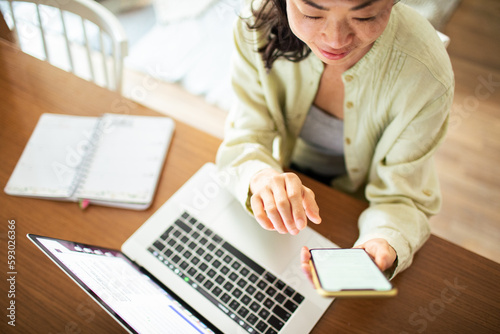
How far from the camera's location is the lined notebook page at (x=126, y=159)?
3.02ft

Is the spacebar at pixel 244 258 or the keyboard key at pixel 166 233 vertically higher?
the spacebar at pixel 244 258

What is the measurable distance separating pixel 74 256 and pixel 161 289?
0.17m

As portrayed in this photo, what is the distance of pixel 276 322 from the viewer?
76 centimetres

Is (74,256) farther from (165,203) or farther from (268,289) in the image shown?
(268,289)

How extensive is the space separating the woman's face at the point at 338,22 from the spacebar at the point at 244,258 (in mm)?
416

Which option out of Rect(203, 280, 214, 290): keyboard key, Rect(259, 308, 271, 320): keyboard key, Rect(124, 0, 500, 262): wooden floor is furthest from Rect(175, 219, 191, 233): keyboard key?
Rect(124, 0, 500, 262): wooden floor

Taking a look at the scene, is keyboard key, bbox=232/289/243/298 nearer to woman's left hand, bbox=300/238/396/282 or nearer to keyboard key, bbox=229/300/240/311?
keyboard key, bbox=229/300/240/311

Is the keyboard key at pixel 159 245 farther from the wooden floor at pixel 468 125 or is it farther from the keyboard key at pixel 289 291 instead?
the wooden floor at pixel 468 125

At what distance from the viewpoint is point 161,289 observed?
79 cm

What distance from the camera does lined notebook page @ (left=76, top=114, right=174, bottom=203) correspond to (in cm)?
92

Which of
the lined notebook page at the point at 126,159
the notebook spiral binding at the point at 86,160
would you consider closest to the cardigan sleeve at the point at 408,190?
the lined notebook page at the point at 126,159

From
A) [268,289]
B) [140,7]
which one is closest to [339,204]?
[268,289]

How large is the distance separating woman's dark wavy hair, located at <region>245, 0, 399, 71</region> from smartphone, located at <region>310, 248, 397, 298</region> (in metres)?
0.44

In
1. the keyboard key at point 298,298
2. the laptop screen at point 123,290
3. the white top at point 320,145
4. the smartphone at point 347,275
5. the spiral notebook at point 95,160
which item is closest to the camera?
the smartphone at point 347,275
